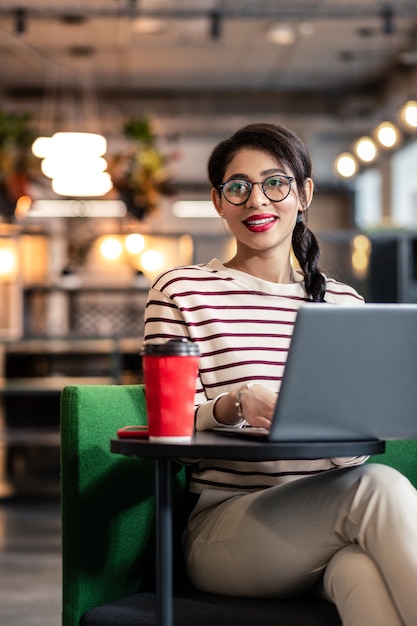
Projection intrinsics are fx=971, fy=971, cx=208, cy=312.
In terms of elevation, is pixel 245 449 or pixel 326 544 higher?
pixel 245 449

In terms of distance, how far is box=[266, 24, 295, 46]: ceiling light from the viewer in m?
8.55

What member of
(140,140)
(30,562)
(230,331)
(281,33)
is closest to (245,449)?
(230,331)

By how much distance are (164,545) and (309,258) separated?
826 millimetres

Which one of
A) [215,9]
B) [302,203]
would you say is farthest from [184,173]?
[302,203]

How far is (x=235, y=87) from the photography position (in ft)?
36.5

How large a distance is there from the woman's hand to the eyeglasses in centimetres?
43

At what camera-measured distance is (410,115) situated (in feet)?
23.1

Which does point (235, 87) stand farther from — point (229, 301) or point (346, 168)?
point (229, 301)

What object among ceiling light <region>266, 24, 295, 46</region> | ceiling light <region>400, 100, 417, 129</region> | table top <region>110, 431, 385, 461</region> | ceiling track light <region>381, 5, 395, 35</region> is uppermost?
ceiling light <region>266, 24, 295, 46</region>

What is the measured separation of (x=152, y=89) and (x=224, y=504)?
1006cm

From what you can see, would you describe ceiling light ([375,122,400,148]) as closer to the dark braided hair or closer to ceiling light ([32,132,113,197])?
ceiling light ([32,132,113,197])

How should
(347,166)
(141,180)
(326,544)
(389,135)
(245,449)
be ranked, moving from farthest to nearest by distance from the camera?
(347,166) < (389,135) < (141,180) < (326,544) < (245,449)

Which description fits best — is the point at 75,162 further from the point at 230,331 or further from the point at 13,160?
the point at 230,331

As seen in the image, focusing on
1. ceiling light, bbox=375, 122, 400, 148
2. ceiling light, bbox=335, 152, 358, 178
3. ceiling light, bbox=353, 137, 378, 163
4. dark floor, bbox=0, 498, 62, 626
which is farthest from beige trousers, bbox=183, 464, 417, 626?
ceiling light, bbox=335, 152, 358, 178
